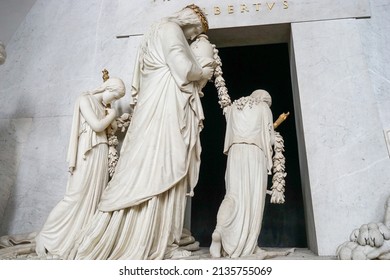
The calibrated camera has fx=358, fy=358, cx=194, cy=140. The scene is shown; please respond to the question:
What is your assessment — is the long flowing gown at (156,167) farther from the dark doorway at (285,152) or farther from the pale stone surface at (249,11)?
the dark doorway at (285,152)

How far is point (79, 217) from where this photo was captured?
2.99 metres

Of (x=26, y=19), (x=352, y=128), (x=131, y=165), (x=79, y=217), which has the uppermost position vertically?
(x=26, y=19)

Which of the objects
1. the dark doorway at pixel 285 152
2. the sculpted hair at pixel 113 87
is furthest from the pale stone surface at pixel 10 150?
the dark doorway at pixel 285 152

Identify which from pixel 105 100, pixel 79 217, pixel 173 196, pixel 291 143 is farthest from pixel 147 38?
pixel 291 143

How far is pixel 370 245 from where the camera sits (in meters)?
2.62

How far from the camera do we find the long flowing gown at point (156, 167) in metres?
2.59

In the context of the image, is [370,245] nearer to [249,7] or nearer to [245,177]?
[245,177]

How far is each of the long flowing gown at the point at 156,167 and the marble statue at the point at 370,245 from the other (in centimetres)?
131

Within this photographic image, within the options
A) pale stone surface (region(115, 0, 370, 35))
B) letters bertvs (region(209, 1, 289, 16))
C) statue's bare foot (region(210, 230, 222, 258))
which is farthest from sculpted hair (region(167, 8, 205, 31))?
statue's bare foot (region(210, 230, 222, 258))

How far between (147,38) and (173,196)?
1445 millimetres

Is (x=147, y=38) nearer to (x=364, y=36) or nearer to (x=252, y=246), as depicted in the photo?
(x=252, y=246)

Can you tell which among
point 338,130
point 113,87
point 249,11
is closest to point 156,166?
point 113,87

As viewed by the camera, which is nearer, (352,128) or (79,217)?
(79,217)

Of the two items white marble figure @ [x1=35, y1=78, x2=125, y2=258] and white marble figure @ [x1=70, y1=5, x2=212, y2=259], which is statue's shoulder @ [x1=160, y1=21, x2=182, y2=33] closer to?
white marble figure @ [x1=70, y1=5, x2=212, y2=259]
